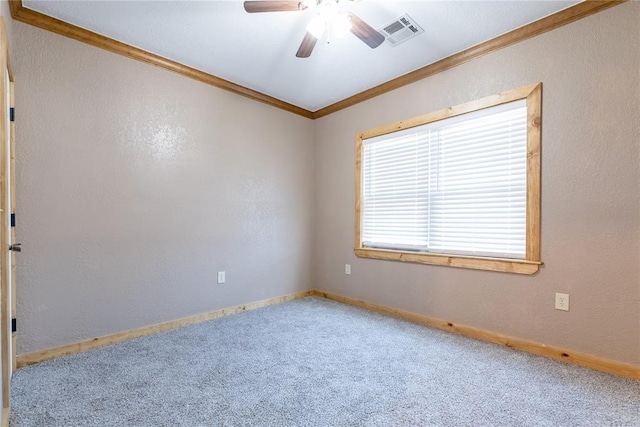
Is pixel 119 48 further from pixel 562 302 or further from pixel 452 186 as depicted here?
pixel 562 302

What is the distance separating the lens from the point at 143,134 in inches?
103

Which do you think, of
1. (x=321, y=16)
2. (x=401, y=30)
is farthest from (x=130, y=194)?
(x=401, y=30)

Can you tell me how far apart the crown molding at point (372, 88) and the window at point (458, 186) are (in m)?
0.40

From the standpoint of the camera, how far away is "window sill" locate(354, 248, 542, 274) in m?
2.31

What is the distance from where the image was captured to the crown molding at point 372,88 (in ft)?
6.81

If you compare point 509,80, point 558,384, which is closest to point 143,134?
point 509,80

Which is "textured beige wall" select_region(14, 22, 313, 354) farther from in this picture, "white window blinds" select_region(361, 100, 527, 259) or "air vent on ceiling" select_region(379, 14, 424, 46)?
"air vent on ceiling" select_region(379, 14, 424, 46)

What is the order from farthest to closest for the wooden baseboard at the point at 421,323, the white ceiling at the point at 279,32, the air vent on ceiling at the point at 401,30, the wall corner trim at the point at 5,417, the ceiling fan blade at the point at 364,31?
the air vent on ceiling at the point at 401,30 < the white ceiling at the point at 279,32 < the wooden baseboard at the point at 421,323 < the ceiling fan blade at the point at 364,31 < the wall corner trim at the point at 5,417

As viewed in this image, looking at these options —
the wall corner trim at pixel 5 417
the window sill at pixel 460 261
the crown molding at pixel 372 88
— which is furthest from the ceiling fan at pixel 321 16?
the wall corner trim at pixel 5 417

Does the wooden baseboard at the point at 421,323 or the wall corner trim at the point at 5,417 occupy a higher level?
the wall corner trim at the point at 5,417

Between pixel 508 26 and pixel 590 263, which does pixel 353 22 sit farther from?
pixel 590 263

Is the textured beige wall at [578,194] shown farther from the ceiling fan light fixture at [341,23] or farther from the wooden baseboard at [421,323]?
the ceiling fan light fixture at [341,23]

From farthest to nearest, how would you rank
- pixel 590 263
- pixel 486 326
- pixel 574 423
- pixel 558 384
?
pixel 486 326, pixel 590 263, pixel 558 384, pixel 574 423

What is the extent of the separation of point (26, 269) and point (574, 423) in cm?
340
